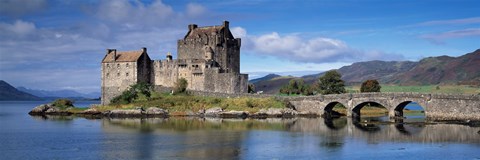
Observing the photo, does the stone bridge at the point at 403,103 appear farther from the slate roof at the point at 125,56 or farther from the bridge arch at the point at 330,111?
the slate roof at the point at 125,56

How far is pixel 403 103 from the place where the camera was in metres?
68.9

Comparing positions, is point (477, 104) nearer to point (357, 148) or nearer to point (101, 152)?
point (357, 148)

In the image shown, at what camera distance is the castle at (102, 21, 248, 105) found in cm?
8206

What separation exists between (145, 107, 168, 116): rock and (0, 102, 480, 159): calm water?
845 cm

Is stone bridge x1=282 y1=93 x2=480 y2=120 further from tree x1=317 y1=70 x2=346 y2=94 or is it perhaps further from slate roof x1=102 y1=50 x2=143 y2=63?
slate roof x1=102 y1=50 x2=143 y2=63

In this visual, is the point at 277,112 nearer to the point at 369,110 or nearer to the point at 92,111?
the point at 369,110

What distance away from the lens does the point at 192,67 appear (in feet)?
272

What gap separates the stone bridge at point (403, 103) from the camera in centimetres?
6166

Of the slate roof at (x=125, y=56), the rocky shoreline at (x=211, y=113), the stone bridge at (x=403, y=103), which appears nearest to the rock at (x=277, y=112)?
the rocky shoreline at (x=211, y=113)

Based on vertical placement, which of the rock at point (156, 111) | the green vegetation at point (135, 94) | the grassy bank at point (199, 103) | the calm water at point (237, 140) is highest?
the green vegetation at point (135, 94)

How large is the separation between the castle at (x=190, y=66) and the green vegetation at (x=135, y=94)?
3.60m

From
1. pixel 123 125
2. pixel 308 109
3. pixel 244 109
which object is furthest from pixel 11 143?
pixel 308 109

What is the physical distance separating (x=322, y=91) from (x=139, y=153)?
4961 centimetres

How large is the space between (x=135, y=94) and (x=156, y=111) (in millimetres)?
4371
